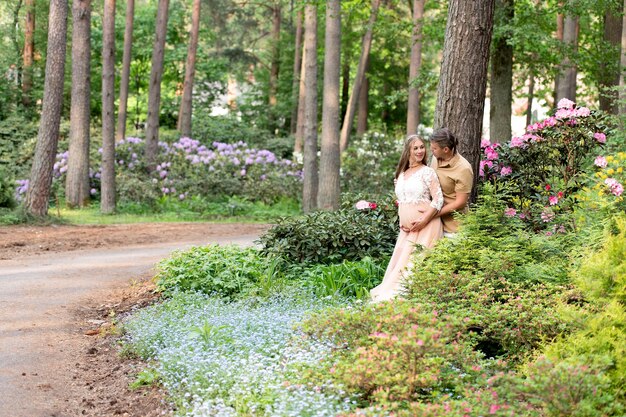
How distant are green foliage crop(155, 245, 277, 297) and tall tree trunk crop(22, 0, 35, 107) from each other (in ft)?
70.4

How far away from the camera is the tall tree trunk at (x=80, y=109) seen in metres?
18.6

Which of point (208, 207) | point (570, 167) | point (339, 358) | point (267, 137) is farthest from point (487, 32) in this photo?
point (267, 137)

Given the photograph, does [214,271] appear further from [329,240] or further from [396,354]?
[396,354]

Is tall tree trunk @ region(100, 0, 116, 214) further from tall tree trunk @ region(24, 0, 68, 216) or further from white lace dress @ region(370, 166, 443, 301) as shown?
white lace dress @ region(370, 166, 443, 301)

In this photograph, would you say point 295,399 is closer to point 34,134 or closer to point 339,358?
point 339,358

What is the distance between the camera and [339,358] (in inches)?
212

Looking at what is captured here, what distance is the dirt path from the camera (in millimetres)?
5910

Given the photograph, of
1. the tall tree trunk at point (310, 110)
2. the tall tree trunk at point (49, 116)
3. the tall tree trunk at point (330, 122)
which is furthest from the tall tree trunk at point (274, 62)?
the tall tree trunk at point (49, 116)

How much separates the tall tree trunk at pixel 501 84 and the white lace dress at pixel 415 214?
912 cm

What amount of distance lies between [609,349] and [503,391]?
72 cm

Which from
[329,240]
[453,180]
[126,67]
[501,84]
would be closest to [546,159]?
[453,180]

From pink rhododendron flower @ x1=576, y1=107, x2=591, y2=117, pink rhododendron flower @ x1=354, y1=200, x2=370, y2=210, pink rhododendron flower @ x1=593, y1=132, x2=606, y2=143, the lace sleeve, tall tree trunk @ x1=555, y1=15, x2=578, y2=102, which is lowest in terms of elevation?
pink rhododendron flower @ x1=354, y1=200, x2=370, y2=210

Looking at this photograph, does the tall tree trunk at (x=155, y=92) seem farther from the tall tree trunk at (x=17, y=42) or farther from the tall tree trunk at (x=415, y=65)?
the tall tree trunk at (x=17, y=42)

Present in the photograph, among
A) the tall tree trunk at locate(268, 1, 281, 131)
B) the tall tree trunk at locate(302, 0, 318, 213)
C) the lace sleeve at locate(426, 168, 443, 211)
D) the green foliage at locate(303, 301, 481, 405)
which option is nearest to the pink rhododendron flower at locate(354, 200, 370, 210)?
the lace sleeve at locate(426, 168, 443, 211)
